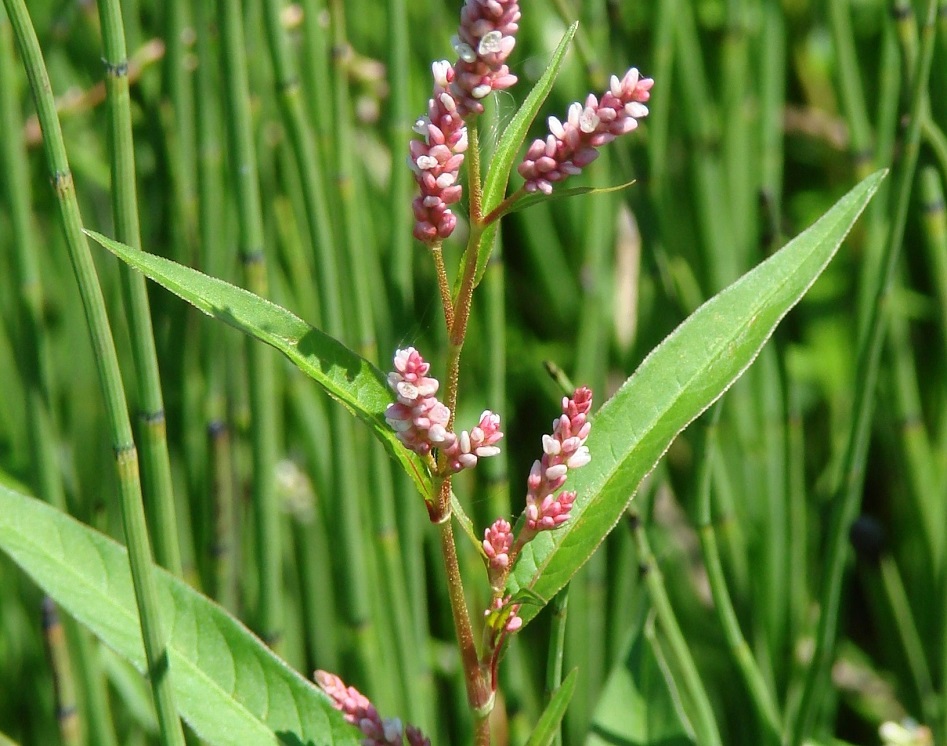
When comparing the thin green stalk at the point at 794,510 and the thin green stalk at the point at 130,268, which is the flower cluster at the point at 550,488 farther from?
the thin green stalk at the point at 794,510

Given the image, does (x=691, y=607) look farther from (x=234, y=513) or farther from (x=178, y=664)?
(x=178, y=664)

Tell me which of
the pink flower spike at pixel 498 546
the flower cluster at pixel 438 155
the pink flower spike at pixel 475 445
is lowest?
the pink flower spike at pixel 498 546

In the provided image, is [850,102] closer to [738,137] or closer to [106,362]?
[738,137]

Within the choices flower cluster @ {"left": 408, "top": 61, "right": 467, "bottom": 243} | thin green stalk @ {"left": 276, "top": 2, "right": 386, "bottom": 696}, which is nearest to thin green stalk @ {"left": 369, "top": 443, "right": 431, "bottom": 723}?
thin green stalk @ {"left": 276, "top": 2, "right": 386, "bottom": 696}

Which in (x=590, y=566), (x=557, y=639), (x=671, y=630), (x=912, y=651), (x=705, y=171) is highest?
(x=705, y=171)

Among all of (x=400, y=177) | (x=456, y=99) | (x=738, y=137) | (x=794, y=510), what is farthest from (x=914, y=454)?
(x=456, y=99)

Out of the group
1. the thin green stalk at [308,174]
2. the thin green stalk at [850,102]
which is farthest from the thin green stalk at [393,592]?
the thin green stalk at [850,102]

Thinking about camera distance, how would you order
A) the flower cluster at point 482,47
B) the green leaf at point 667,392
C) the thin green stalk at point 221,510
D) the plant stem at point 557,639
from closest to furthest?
1. the flower cluster at point 482,47
2. the green leaf at point 667,392
3. the plant stem at point 557,639
4. the thin green stalk at point 221,510
